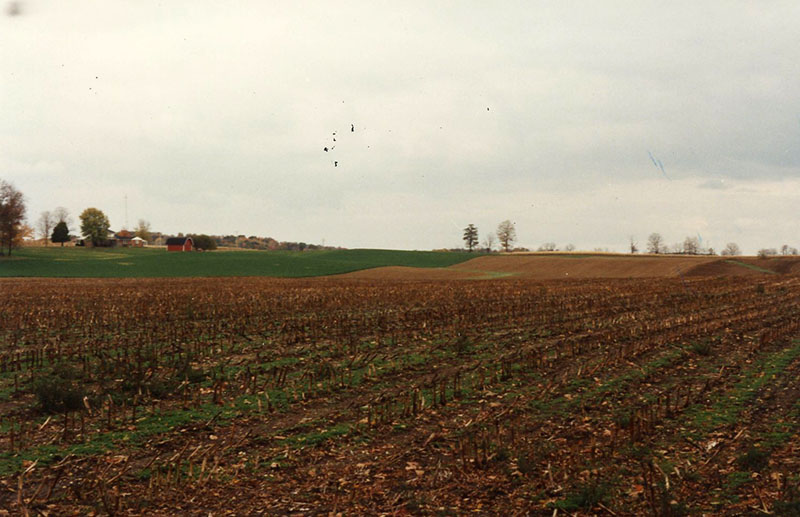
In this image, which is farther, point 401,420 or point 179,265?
point 179,265

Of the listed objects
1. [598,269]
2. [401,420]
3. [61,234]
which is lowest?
[401,420]

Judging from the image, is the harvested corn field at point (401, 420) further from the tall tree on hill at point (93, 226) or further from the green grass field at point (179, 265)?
the tall tree on hill at point (93, 226)

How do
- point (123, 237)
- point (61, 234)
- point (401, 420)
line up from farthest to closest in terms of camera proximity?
point (123, 237) → point (61, 234) → point (401, 420)

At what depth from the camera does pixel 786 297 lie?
3441 cm

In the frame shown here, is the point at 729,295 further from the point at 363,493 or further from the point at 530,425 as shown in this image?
the point at 363,493

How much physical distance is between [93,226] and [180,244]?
2094cm

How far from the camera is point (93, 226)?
137 metres

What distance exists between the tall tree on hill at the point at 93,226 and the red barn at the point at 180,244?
15.5 meters

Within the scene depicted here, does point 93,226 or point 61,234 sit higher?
point 93,226

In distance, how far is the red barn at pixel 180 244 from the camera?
137 meters

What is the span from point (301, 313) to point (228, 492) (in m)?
19.1

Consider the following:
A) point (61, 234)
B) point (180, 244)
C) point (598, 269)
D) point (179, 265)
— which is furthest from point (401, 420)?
point (61, 234)

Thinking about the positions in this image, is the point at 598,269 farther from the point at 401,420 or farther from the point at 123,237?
the point at 123,237

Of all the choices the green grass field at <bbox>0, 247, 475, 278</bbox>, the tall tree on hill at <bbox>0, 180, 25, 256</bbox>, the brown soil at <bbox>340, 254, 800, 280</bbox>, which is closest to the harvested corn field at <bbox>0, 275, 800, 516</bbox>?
the brown soil at <bbox>340, 254, 800, 280</bbox>
